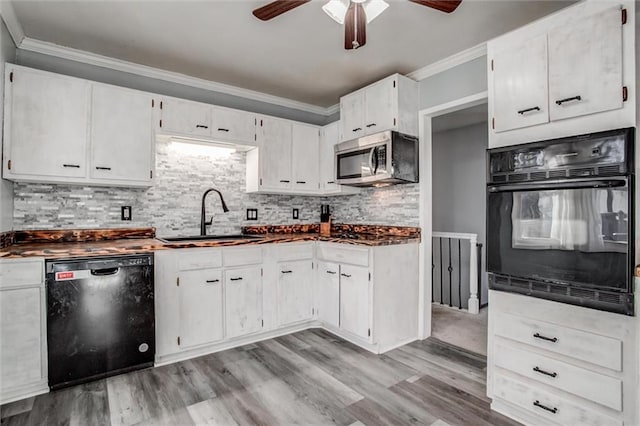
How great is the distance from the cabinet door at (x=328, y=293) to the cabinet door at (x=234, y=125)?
58.3 inches

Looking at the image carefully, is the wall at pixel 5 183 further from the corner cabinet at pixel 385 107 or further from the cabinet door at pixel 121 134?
the corner cabinet at pixel 385 107

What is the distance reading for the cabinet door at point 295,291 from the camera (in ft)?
10.4

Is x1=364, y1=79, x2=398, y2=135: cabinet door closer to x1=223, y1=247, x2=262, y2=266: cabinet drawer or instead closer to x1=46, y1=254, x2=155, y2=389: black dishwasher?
x1=223, y1=247, x2=262, y2=266: cabinet drawer

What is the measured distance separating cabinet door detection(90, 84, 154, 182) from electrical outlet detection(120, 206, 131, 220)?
373 mm

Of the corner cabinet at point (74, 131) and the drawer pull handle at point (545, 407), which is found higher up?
the corner cabinet at point (74, 131)

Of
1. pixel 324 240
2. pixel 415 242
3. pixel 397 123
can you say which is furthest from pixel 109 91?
pixel 415 242

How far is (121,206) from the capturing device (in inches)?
116

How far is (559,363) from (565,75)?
1497 mm

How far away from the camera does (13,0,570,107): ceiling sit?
2.19 metres

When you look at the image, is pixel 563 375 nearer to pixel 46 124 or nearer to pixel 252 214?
pixel 252 214

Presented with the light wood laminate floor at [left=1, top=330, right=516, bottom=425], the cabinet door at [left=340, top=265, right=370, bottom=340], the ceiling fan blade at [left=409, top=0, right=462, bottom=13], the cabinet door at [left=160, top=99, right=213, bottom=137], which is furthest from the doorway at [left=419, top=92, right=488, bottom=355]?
the cabinet door at [left=160, top=99, right=213, bottom=137]

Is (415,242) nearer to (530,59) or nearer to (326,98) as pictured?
(530,59)

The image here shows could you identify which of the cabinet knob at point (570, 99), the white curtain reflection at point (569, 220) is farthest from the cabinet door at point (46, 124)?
the cabinet knob at point (570, 99)

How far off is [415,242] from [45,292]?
9.31 ft
